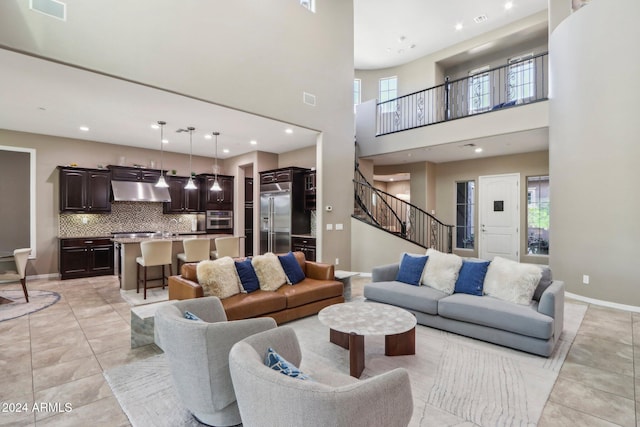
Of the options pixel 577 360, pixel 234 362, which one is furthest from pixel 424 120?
pixel 234 362

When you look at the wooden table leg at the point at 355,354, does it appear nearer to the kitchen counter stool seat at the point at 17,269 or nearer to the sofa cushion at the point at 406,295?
the sofa cushion at the point at 406,295

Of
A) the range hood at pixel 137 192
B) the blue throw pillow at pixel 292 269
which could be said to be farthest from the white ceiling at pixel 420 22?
the range hood at pixel 137 192

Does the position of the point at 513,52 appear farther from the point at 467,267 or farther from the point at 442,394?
the point at 442,394

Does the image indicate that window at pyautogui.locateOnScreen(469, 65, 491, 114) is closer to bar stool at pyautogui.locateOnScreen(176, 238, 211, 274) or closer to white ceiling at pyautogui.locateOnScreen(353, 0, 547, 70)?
white ceiling at pyautogui.locateOnScreen(353, 0, 547, 70)

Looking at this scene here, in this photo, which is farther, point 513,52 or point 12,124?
point 513,52

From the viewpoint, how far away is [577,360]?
9.86 ft

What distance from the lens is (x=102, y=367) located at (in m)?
2.86

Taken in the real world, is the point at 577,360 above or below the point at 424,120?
below

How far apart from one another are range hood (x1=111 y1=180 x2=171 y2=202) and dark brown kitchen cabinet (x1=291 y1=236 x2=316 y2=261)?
11.6ft

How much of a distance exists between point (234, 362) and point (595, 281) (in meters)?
5.91

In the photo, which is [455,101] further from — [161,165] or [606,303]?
[161,165]

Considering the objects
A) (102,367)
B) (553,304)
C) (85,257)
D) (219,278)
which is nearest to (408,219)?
(553,304)

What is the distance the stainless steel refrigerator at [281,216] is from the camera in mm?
7277

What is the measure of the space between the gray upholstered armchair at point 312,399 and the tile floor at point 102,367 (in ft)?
4.74
